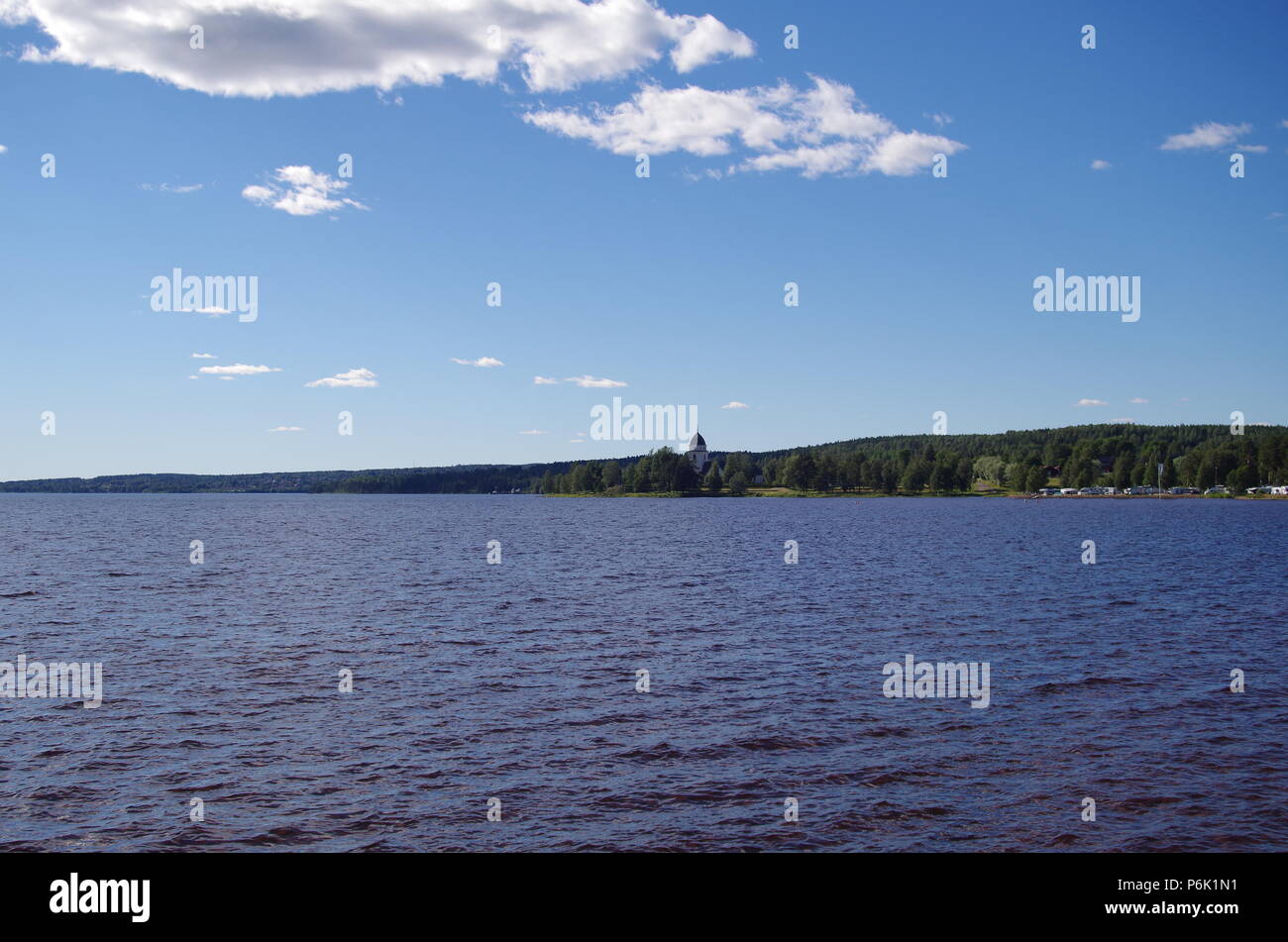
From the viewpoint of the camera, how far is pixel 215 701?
87.2 ft

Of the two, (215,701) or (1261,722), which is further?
(215,701)

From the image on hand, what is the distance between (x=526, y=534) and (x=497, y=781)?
325 feet

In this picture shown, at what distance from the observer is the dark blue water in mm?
17516

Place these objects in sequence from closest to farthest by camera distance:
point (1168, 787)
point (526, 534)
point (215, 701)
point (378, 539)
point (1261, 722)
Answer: point (1168, 787) → point (1261, 722) → point (215, 701) → point (378, 539) → point (526, 534)

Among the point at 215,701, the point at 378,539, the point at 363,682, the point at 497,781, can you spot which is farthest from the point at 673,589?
the point at 378,539

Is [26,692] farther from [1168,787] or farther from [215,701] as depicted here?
[1168,787]

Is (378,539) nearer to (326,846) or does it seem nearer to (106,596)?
(106,596)

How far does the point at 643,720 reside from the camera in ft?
80.9

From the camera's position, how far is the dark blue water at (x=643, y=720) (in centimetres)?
1752
